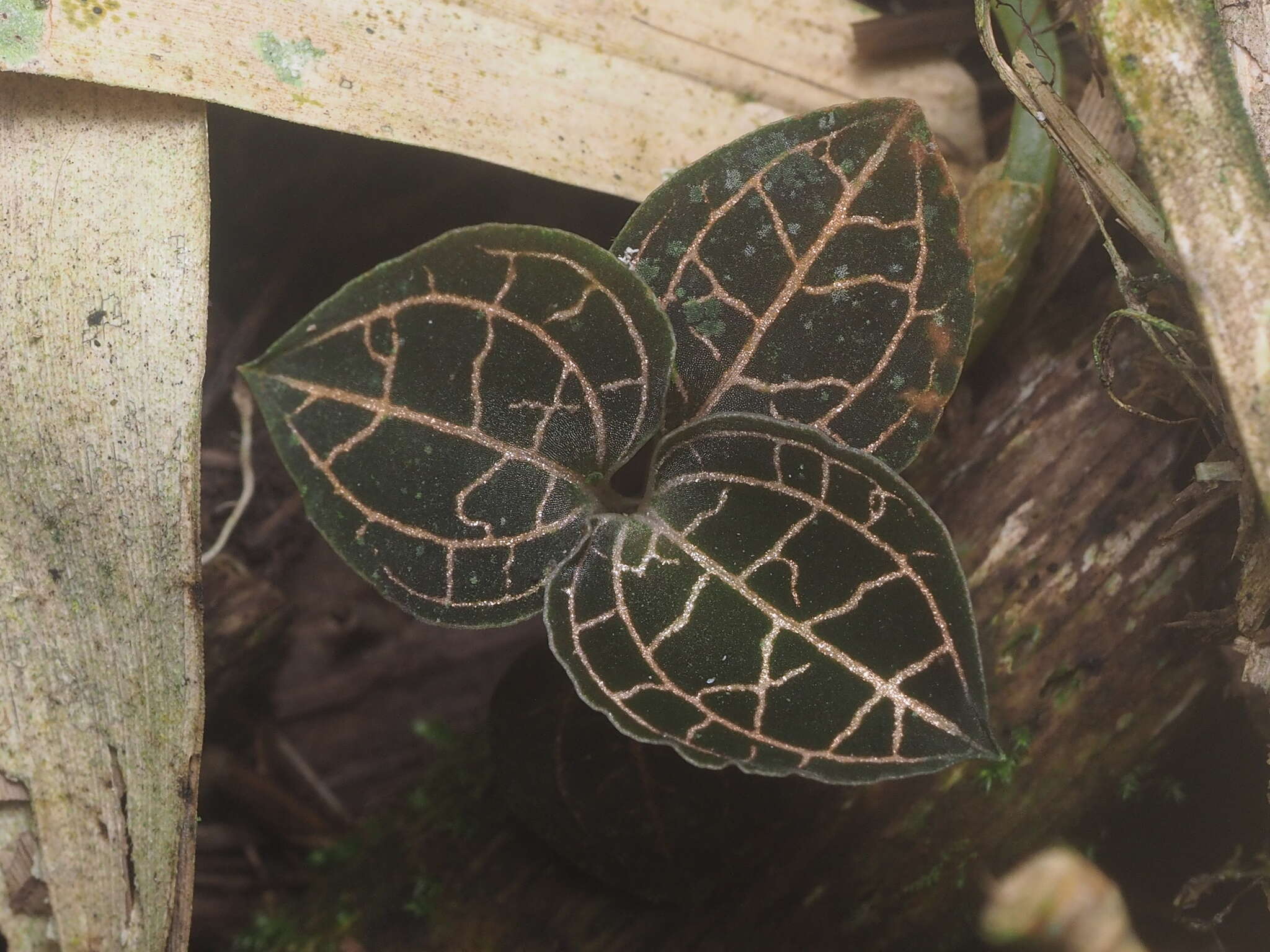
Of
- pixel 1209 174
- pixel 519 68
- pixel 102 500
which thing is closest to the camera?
pixel 1209 174

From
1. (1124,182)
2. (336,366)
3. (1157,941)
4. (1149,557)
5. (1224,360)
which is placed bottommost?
(1157,941)

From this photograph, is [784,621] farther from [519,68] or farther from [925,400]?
[519,68]

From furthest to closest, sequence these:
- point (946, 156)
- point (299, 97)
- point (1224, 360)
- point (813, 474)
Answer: point (946, 156), point (299, 97), point (813, 474), point (1224, 360)

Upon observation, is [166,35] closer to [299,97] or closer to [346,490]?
[299,97]

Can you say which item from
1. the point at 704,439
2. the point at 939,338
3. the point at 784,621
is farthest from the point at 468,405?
the point at 939,338

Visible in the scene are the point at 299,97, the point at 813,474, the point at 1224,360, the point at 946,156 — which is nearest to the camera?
the point at 1224,360

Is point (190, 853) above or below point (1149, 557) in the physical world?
below

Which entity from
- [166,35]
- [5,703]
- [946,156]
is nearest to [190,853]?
[5,703]

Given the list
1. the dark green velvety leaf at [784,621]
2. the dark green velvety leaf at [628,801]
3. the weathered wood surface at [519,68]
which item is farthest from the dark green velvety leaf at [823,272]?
the dark green velvety leaf at [628,801]

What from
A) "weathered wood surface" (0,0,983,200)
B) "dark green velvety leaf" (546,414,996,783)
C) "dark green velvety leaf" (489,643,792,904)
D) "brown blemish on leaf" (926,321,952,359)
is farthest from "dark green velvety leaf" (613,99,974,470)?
"dark green velvety leaf" (489,643,792,904)
